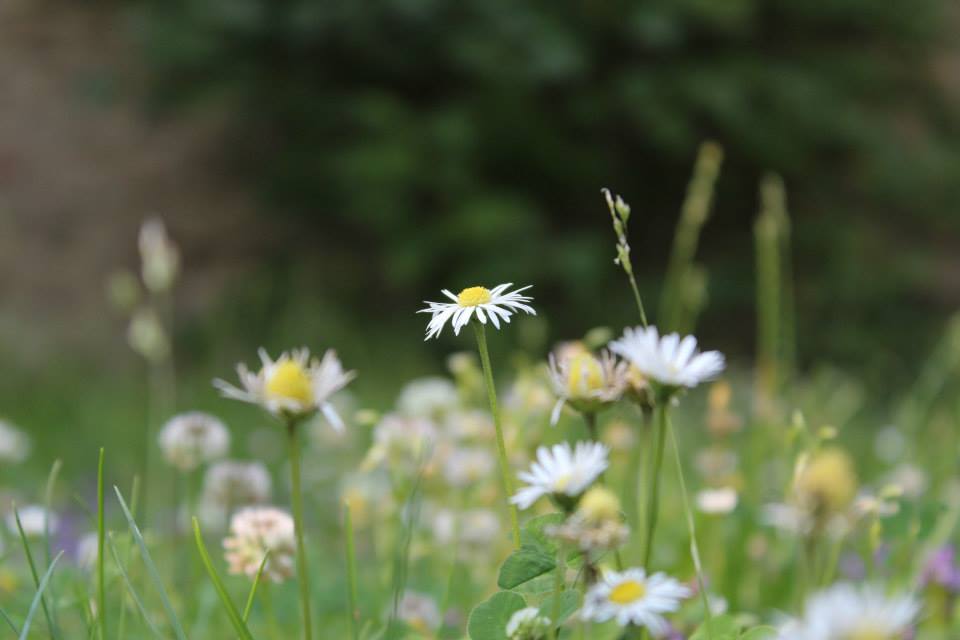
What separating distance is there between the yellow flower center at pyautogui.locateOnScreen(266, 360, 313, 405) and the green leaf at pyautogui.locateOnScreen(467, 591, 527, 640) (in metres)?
0.17

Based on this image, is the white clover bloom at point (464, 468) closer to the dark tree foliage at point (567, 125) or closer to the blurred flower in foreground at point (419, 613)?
the blurred flower in foreground at point (419, 613)

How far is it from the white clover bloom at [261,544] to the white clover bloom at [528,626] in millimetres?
237

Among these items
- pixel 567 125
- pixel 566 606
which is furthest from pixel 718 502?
pixel 567 125

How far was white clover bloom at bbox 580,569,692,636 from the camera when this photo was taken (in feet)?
1.47

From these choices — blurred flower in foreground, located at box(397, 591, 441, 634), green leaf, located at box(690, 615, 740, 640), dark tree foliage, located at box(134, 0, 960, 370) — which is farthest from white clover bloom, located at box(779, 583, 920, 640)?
dark tree foliage, located at box(134, 0, 960, 370)

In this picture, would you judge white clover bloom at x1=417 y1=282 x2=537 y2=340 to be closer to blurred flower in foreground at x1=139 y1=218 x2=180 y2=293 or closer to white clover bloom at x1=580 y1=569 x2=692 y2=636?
white clover bloom at x1=580 y1=569 x2=692 y2=636

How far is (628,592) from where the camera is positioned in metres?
0.47

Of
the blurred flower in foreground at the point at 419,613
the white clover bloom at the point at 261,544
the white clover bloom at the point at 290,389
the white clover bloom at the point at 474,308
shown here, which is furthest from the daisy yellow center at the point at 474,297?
the blurred flower in foreground at the point at 419,613

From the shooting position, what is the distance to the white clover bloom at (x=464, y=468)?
113cm

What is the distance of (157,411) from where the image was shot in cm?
320

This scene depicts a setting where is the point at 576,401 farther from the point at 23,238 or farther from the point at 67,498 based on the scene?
the point at 23,238

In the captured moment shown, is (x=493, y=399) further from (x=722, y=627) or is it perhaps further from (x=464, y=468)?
(x=464, y=468)

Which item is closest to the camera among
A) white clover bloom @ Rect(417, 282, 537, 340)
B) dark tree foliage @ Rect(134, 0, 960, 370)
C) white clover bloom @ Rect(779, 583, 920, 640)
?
white clover bloom @ Rect(779, 583, 920, 640)

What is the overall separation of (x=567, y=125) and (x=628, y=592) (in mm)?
3890
